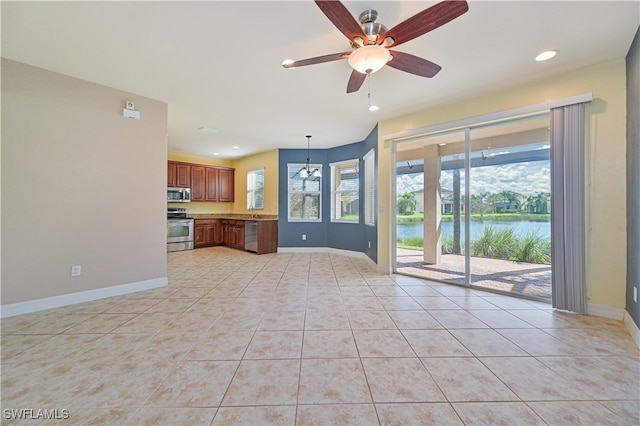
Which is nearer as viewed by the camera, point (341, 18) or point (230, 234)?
point (341, 18)

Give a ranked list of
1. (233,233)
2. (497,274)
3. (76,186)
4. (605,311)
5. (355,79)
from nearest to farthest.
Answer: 1. (355,79)
2. (605,311)
3. (76,186)
4. (497,274)
5. (233,233)

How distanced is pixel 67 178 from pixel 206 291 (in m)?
2.12

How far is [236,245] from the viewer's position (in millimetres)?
6969

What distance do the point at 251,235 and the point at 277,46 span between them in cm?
487

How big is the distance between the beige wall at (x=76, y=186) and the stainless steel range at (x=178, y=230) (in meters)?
3.11

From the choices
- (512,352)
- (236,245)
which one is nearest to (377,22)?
(512,352)

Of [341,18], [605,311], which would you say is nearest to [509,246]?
[605,311]

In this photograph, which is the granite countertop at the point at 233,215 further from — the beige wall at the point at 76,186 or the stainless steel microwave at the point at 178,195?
the beige wall at the point at 76,186

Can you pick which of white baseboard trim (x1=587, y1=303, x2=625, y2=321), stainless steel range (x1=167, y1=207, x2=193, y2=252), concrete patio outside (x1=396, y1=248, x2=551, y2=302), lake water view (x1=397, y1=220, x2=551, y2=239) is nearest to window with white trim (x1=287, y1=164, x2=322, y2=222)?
lake water view (x1=397, y1=220, x2=551, y2=239)

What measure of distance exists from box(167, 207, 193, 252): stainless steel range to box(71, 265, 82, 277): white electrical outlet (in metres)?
3.49

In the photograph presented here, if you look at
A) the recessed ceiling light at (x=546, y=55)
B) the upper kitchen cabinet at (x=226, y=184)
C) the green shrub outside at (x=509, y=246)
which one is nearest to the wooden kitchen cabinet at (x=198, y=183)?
the upper kitchen cabinet at (x=226, y=184)

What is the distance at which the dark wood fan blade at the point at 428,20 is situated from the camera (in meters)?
1.47

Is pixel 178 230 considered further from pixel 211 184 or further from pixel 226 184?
pixel 226 184

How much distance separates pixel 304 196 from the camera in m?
6.61
